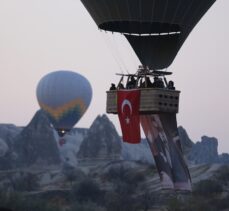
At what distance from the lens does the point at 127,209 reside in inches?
5133

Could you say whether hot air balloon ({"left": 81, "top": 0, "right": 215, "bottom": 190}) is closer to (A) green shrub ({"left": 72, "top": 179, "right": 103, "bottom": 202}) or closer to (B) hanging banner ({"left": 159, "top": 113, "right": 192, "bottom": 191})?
(B) hanging banner ({"left": 159, "top": 113, "right": 192, "bottom": 191})

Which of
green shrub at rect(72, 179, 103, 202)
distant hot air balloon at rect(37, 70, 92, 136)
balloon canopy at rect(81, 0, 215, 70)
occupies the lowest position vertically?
balloon canopy at rect(81, 0, 215, 70)

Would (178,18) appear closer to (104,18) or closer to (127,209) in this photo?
(104,18)

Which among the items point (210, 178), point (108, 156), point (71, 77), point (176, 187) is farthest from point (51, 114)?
point (108, 156)

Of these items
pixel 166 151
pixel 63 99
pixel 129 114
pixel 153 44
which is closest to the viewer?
pixel 129 114

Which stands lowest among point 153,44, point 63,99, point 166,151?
point 166,151

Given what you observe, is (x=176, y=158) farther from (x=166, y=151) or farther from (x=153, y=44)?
(x=153, y=44)

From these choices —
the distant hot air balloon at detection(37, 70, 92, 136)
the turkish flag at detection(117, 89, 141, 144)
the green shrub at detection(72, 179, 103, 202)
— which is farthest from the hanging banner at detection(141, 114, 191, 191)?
the green shrub at detection(72, 179, 103, 202)

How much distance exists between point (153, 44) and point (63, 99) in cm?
5762

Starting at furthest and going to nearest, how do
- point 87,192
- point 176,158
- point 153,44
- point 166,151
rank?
point 87,192
point 176,158
point 166,151
point 153,44

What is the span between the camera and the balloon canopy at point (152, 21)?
65.1 meters

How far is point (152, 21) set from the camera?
214 ft

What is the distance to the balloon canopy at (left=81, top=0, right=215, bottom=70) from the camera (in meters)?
65.1

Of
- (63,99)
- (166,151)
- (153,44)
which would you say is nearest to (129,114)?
(153,44)
